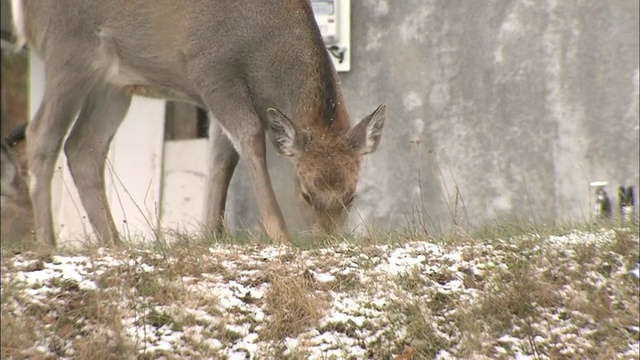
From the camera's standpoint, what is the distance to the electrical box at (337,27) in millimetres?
10570

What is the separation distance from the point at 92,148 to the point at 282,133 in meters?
1.55

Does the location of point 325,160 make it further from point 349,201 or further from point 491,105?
point 491,105

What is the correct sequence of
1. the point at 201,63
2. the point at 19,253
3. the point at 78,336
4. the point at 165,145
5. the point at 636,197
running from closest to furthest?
the point at 78,336 → the point at 19,253 → the point at 201,63 → the point at 636,197 → the point at 165,145

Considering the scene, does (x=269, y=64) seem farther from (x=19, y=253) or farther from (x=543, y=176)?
(x=543, y=176)

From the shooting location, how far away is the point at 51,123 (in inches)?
327

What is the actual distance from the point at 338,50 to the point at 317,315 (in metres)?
4.86

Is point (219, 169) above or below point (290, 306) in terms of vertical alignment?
above

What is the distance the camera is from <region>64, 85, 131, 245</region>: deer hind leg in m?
8.67

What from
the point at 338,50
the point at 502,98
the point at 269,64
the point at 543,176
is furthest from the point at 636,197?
the point at 269,64

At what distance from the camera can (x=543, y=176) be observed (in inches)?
402

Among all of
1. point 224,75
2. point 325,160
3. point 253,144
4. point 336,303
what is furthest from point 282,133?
point 336,303

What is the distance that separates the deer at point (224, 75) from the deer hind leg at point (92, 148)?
25 centimetres

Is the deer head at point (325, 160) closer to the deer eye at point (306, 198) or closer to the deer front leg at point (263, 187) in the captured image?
the deer eye at point (306, 198)

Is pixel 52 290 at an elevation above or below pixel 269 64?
below
